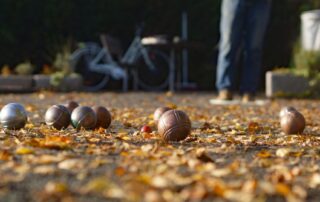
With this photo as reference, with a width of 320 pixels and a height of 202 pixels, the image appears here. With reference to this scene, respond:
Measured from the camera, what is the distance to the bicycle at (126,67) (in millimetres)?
13750

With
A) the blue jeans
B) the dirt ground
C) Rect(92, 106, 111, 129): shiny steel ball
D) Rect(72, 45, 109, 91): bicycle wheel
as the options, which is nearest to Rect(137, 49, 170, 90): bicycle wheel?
Rect(72, 45, 109, 91): bicycle wheel

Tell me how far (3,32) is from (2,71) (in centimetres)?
78

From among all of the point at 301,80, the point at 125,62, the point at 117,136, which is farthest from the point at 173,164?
the point at 125,62

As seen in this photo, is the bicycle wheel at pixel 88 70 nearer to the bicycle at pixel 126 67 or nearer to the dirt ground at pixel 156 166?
the bicycle at pixel 126 67

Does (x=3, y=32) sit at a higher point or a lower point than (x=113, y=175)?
higher

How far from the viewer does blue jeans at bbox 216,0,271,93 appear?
28.9 ft

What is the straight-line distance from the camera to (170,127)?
443cm

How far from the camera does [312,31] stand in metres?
12.5

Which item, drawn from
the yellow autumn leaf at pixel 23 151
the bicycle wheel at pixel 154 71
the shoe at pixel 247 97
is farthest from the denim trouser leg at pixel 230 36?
the yellow autumn leaf at pixel 23 151

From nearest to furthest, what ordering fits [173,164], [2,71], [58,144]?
[173,164] → [58,144] → [2,71]

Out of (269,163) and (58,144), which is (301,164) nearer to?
(269,163)

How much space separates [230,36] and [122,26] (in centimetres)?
582

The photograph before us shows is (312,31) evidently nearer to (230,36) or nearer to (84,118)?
(230,36)

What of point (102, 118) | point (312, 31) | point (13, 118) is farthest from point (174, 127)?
point (312, 31)
